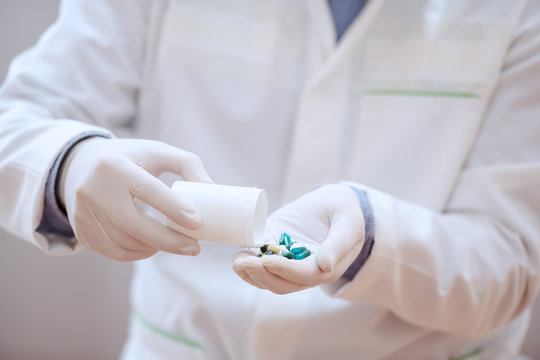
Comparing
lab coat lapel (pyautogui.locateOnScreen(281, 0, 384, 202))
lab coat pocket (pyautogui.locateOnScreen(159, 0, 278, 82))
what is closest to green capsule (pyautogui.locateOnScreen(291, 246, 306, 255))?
lab coat lapel (pyautogui.locateOnScreen(281, 0, 384, 202))

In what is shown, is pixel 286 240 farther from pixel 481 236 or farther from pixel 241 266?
pixel 481 236

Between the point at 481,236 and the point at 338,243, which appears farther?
the point at 481,236

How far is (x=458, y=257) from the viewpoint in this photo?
2.02 ft

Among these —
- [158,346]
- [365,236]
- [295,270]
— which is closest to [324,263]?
[295,270]

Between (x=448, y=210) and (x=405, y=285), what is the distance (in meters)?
0.18

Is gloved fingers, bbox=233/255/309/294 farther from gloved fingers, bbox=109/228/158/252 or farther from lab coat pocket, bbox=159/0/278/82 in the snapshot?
lab coat pocket, bbox=159/0/278/82

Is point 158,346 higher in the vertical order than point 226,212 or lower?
lower

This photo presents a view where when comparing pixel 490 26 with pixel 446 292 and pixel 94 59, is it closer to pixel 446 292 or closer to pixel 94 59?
pixel 446 292

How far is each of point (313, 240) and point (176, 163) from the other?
0.51 ft

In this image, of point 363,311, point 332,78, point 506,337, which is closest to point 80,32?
point 332,78

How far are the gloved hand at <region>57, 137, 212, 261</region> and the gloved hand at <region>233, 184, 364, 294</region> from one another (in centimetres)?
7

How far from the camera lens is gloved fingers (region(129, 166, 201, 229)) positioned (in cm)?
45

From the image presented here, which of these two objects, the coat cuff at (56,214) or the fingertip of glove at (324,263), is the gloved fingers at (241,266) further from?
the coat cuff at (56,214)

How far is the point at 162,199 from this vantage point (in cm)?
46
